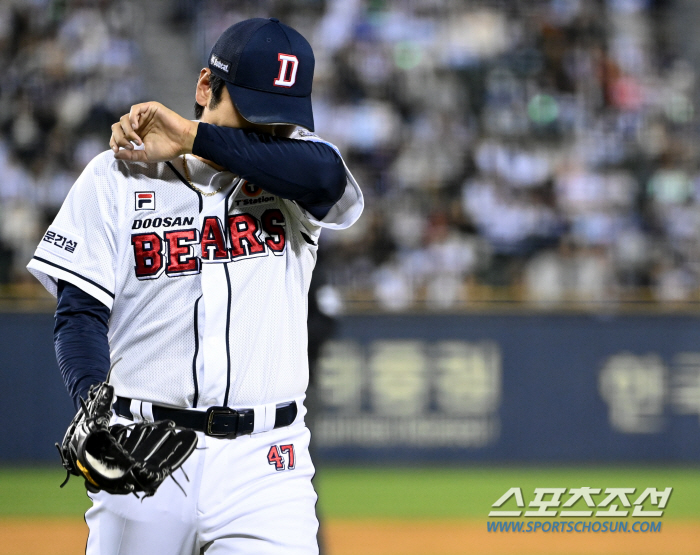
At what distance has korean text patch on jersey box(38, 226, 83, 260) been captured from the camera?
222cm

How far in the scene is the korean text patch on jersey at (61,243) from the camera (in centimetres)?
222

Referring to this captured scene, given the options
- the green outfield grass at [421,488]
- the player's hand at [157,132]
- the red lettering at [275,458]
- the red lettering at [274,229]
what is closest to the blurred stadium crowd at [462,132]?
the green outfield grass at [421,488]

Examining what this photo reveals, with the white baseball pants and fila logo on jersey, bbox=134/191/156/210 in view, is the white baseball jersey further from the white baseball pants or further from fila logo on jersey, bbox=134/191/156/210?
the white baseball pants

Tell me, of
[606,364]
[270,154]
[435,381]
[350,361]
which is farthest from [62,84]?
[270,154]

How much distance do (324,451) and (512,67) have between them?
203 inches

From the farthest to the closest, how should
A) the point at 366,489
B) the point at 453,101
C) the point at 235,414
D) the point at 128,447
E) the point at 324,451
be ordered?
the point at 453,101 → the point at 324,451 → the point at 366,489 → the point at 235,414 → the point at 128,447

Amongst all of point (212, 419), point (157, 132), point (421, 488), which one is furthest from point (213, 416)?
point (421, 488)

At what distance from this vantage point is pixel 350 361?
9094 millimetres

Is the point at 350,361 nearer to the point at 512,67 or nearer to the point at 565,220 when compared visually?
the point at 565,220

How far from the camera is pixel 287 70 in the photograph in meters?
2.32

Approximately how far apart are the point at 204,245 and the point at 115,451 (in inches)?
21.3

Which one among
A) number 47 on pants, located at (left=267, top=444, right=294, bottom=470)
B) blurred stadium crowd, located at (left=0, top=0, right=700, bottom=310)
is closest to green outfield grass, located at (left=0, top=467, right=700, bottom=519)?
blurred stadium crowd, located at (left=0, top=0, right=700, bottom=310)

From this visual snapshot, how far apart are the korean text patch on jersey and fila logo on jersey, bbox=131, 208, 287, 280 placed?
0.13 meters

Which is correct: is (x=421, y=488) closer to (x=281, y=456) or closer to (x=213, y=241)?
(x=281, y=456)
